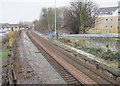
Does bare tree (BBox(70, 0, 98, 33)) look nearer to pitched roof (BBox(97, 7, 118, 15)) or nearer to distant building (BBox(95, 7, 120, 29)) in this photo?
distant building (BBox(95, 7, 120, 29))

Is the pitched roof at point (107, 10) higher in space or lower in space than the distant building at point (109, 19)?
higher

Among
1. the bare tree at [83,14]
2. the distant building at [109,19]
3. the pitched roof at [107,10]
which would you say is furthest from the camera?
the pitched roof at [107,10]

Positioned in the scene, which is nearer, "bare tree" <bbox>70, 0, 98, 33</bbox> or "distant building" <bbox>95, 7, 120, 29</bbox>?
"bare tree" <bbox>70, 0, 98, 33</bbox>

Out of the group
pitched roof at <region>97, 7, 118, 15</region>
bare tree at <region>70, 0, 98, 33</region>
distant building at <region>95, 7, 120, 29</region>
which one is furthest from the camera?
pitched roof at <region>97, 7, 118, 15</region>

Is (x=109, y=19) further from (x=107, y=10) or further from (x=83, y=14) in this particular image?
(x=83, y=14)

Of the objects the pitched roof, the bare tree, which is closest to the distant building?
the pitched roof

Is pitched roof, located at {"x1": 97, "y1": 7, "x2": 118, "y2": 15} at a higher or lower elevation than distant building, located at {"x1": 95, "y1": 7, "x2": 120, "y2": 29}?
higher

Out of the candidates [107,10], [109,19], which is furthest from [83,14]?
[107,10]

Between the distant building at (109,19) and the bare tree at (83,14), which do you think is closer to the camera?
the bare tree at (83,14)

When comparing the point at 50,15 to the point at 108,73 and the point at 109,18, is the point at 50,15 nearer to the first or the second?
the point at 109,18

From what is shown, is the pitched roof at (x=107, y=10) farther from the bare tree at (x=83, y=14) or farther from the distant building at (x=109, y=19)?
the bare tree at (x=83, y=14)

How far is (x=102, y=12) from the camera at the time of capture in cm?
9412

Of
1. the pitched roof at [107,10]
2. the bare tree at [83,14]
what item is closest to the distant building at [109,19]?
the pitched roof at [107,10]

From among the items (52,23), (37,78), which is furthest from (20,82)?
(52,23)
